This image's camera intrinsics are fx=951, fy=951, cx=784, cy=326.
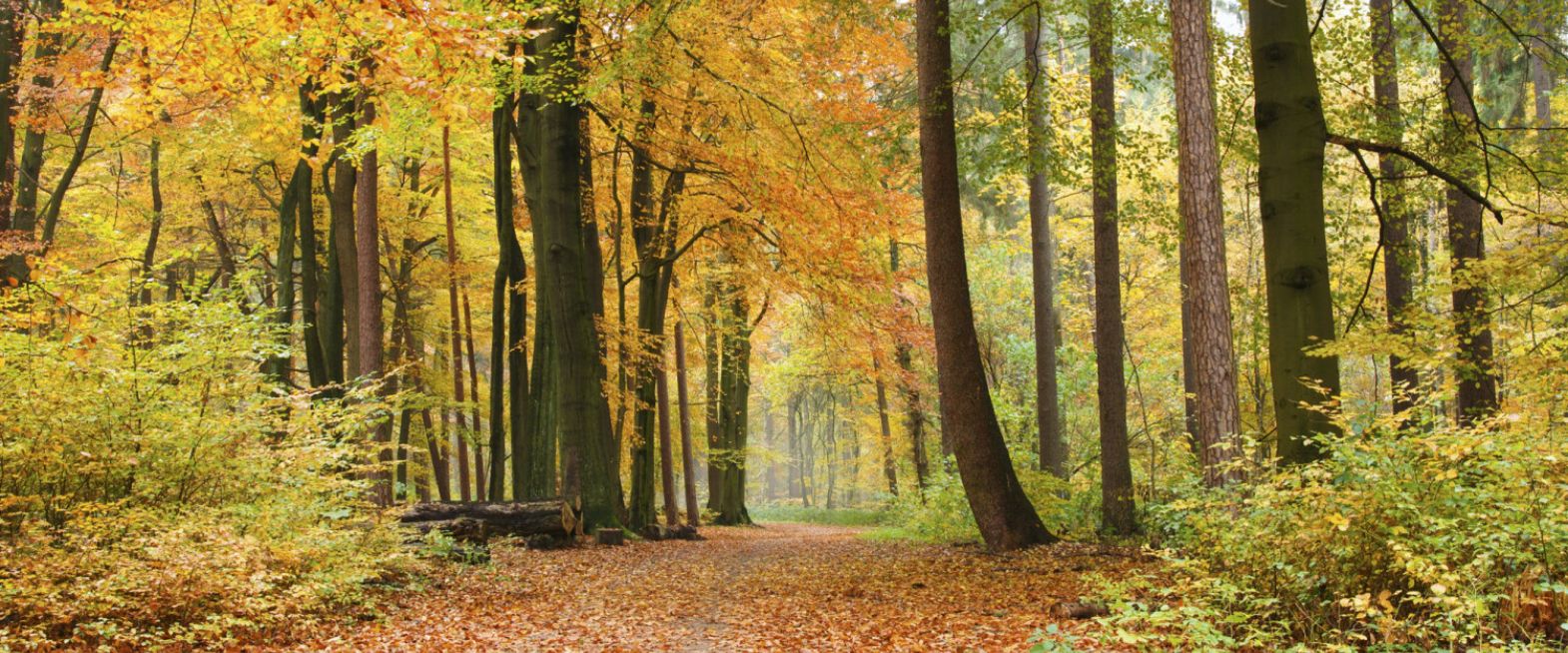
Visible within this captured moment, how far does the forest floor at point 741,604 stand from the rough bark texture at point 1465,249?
281 cm

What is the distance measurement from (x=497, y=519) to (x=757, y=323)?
10.4 metres

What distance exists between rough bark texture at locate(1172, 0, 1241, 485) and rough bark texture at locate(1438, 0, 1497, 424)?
5.89 feet

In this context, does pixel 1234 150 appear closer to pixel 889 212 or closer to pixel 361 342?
pixel 889 212

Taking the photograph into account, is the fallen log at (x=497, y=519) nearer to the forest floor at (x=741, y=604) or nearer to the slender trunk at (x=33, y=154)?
the forest floor at (x=741, y=604)

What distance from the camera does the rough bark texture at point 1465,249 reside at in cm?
614

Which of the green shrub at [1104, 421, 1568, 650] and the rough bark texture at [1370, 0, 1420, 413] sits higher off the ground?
the rough bark texture at [1370, 0, 1420, 413]

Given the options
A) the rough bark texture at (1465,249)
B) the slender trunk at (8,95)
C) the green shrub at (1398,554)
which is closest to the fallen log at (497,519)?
the slender trunk at (8,95)

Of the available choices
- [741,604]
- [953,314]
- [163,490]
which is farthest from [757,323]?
[163,490]

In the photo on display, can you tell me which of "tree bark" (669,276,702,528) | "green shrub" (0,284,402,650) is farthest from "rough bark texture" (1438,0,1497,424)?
"tree bark" (669,276,702,528)

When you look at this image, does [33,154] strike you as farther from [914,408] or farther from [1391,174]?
[1391,174]

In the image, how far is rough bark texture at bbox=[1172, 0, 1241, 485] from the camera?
8.72 meters

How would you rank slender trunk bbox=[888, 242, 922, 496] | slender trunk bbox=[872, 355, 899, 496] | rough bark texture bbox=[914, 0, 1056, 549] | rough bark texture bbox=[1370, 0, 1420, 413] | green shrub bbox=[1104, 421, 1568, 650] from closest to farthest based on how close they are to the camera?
green shrub bbox=[1104, 421, 1568, 650] < rough bark texture bbox=[1370, 0, 1420, 413] < rough bark texture bbox=[914, 0, 1056, 549] < slender trunk bbox=[888, 242, 922, 496] < slender trunk bbox=[872, 355, 899, 496]

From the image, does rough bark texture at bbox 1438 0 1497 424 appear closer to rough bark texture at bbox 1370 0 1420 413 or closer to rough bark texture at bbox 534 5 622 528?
rough bark texture at bbox 1370 0 1420 413

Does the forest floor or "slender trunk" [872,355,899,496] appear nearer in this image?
the forest floor
